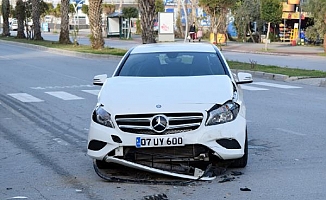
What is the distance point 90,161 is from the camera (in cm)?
818

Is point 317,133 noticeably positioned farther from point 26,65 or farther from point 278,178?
point 26,65

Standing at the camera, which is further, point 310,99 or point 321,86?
point 321,86

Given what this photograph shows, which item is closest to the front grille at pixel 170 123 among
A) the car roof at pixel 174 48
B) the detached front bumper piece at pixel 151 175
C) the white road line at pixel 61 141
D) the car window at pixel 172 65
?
the detached front bumper piece at pixel 151 175

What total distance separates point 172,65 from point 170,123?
1.79 meters

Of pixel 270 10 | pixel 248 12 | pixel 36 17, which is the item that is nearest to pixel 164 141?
pixel 270 10

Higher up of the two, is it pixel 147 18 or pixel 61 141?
pixel 147 18

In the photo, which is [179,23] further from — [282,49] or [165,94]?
[165,94]

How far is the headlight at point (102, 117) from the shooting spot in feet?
22.7

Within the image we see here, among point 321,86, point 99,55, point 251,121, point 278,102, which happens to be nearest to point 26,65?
point 99,55

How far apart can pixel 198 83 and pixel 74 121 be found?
4.64 metres

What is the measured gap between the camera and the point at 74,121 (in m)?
11.7

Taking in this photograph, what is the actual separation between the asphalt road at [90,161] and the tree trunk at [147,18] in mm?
13598

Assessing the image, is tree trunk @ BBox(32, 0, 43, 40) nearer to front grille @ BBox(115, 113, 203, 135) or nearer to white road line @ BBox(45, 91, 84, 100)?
white road line @ BBox(45, 91, 84, 100)

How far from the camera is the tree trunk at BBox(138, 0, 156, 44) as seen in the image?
100 feet
